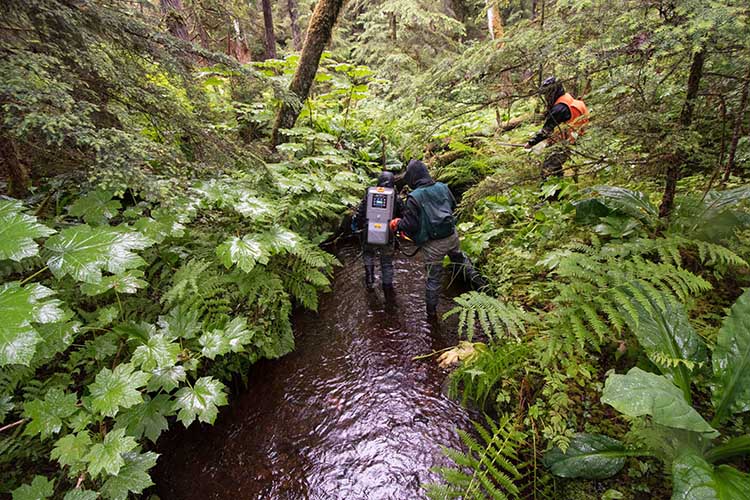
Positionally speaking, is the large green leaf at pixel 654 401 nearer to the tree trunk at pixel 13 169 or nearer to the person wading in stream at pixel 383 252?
the person wading in stream at pixel 383 252

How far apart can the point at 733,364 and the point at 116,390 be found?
12.2 feet

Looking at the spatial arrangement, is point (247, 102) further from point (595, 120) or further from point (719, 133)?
point (719, 133)

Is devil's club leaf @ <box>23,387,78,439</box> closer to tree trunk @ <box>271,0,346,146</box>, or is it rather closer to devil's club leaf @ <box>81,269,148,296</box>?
devil's club leaf @ <box>81,269,148,296</box>

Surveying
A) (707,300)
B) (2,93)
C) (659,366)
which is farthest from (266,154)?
(707,300)

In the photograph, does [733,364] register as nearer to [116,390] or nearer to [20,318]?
[116,390]

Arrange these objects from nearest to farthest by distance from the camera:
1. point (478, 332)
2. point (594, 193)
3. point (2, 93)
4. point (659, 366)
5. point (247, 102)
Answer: point (2, 93), point (659, 366), point (594, 193), point (478, 332), point (247, 102)

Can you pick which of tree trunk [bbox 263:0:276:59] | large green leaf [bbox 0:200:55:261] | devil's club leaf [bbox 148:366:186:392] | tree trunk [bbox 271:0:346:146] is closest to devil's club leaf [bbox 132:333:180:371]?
devil's club leaf [bbox 148:366:186:392]

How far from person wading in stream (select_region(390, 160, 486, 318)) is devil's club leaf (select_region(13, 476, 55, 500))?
3.83m

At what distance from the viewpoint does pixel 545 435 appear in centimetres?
216

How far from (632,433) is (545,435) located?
51 cm

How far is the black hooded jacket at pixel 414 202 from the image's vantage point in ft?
14.2

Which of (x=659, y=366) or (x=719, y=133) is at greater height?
(x=719, y=133)

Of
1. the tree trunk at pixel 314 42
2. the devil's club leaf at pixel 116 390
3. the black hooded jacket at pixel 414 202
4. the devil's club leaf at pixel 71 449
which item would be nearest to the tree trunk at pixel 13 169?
the devil's club leaf at pixel 116 390

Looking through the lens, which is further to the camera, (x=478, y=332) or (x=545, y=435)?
(x=478, y=332)
